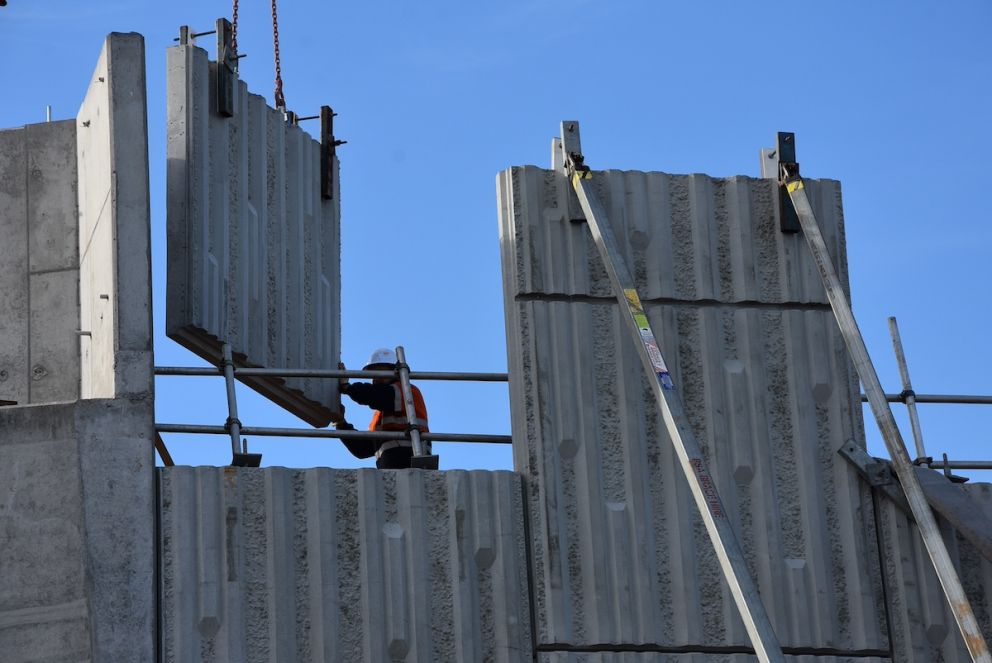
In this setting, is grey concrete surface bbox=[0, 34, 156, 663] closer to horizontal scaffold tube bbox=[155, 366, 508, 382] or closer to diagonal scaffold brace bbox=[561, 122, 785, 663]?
horizontal scaffold tube bbox=[155, 366, 508, 382]

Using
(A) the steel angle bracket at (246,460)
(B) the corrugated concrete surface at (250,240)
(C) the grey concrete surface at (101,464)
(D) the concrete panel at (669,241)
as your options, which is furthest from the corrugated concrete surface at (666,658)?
(B) the corrugated concrete surface at (250,240)

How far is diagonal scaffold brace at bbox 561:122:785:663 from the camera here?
8391 mm

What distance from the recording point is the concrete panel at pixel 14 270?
10.8 m

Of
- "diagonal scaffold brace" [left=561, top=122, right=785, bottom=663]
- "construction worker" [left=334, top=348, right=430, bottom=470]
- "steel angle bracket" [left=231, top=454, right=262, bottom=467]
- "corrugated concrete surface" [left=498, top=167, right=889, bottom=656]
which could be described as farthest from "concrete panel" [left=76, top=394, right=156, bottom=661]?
"construction worker" [left=334, top=348, right=430, bottom=470]

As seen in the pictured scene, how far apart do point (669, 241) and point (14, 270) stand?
163 inches

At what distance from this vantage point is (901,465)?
9.31m

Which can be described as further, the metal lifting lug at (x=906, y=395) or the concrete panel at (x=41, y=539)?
the metal lifting lug at (x=906, y=395)

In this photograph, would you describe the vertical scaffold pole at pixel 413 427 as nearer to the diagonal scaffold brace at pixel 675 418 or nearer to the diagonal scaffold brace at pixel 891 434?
the diagonal scaffold brace at pixel 675 418

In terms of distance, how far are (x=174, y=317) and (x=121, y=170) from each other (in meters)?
1.29

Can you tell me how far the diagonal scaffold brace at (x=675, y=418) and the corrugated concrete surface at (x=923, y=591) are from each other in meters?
1.02

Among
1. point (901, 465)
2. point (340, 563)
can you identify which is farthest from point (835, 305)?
point (340, 563)

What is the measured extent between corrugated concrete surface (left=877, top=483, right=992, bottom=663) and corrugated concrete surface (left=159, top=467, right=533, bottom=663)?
210cm

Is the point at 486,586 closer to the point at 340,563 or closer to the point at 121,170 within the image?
the point at 340,563

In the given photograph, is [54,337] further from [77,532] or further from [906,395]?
[906,395]
